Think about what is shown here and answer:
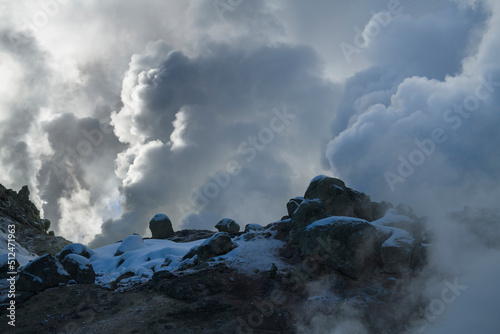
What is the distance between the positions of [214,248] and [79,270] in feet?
34.8

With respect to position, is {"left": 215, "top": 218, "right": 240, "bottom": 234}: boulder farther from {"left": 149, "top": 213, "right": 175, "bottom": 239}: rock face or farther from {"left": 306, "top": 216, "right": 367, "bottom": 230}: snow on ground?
{"left": 306, "top": 216, "right": 367, "bottom": 230}: snow on ground

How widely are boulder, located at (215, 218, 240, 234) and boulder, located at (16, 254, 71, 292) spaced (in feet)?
66.9

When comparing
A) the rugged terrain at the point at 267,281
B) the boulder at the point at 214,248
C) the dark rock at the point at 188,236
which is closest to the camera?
the rugged terrain at the point at 267,281

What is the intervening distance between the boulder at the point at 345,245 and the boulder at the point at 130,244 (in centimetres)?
1877

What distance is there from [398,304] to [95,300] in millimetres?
19870

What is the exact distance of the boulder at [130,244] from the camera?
33.8 m

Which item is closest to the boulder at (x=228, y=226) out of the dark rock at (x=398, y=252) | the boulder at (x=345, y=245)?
the boulder at (x=345, y=245)

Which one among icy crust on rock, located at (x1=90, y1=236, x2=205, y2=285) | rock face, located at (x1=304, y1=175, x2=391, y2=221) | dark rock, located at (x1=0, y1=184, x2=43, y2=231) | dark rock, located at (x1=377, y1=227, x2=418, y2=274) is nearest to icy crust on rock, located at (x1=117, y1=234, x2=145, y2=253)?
icy crust on rock, located at (x1=90, y1=236, x2=205, y2=285)

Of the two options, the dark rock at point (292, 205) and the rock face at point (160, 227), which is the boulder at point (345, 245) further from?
the rock face at point (160, 227)

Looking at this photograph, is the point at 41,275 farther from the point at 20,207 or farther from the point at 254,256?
the point at 20,207

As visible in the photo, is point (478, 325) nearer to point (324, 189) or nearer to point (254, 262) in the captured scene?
point (254, 262)

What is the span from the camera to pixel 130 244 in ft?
113

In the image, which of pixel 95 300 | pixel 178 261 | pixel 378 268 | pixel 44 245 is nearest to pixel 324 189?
pixel 378 268

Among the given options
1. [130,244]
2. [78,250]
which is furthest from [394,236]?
[78,250]
